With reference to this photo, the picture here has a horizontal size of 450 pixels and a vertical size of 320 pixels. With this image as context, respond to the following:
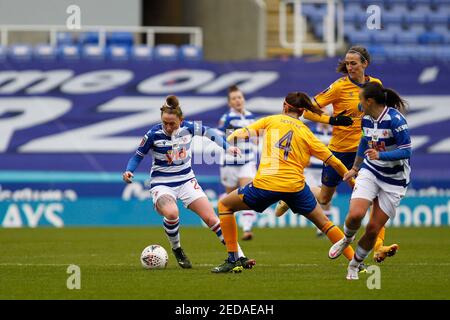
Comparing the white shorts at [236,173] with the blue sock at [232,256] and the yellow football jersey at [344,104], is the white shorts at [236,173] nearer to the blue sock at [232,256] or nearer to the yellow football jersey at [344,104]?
the yellow football jersey at [344,104]

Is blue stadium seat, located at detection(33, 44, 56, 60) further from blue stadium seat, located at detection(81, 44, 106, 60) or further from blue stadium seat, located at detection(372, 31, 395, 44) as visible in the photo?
blue stadium seat, located at detection(372, 31, 395, 44)

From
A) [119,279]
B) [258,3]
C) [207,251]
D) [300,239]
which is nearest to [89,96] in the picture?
[258,3]

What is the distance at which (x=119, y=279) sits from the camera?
11.6m

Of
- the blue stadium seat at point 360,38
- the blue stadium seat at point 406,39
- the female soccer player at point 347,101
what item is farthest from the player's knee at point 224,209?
the blue stadium seat at point 406,39

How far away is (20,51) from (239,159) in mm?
8654

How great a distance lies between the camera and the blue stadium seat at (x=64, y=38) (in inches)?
1074

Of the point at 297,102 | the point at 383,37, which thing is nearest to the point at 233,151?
the point at 297,102

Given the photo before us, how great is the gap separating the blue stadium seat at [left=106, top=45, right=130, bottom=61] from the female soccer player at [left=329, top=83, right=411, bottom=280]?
1506cm

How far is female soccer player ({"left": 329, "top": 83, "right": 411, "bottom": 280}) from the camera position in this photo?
1106 cm

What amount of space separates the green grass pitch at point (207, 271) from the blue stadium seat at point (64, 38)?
27.7 feet

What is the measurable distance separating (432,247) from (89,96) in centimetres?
1096

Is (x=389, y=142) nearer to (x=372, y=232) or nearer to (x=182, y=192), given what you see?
(x=372, y=232)

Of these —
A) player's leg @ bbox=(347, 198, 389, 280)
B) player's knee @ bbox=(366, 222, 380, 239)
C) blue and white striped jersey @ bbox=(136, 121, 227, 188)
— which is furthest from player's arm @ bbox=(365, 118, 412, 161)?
blue and white striped jersey @ bbox=(136, 121, 227, 188)

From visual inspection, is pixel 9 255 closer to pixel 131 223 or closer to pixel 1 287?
pixel 1 287
